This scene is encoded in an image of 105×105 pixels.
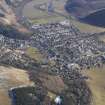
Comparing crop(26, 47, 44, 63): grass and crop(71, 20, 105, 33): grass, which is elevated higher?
Result: crop(71, 20, 105, 33): grass

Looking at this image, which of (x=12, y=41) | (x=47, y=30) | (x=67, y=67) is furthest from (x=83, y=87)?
(x=47, y=30)

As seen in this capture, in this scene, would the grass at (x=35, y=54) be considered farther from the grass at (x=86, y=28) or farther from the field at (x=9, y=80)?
the grass at (x=86, y=28)

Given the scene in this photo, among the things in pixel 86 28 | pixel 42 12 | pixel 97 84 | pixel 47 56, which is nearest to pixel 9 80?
pixel 97 84

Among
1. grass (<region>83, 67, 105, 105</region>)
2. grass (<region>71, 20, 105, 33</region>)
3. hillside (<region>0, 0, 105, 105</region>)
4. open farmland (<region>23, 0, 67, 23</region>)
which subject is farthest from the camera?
open farmland (<region>23, 0, 67, 23</region>)

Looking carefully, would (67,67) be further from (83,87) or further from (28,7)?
(28,7)

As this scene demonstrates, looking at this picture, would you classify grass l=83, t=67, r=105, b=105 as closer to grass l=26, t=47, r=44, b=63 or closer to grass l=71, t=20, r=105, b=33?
grass l=26, t=47, r=44, b=63

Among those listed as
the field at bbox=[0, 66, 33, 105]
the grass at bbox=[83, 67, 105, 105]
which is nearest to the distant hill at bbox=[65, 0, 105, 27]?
the grass at bbox=[83, 67, 105, 105]

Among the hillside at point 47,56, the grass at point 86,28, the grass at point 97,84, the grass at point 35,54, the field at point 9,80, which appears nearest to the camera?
the field at point 9,80

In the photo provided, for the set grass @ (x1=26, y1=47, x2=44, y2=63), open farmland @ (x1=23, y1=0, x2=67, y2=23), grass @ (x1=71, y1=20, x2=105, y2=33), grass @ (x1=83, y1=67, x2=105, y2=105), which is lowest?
grass @ (x1=83, y1=67, x2=105, y2=105)

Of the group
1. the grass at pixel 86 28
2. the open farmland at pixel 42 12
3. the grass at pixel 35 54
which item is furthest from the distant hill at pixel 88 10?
the grass at pixel 35 54
